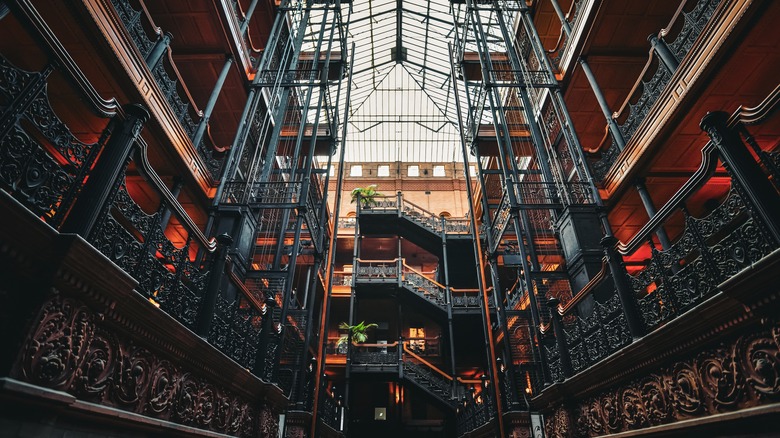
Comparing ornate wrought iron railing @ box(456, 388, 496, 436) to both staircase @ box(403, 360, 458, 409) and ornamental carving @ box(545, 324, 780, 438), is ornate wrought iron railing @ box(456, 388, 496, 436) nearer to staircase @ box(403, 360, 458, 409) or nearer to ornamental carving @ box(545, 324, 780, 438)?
staircase @ box(403, 360, 458, 409)

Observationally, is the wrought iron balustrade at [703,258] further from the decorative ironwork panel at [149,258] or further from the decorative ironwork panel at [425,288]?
the decorative ironwork panel at [425,288]

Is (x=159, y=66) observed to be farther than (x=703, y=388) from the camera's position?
Yes

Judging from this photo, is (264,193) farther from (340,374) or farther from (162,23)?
(340,374)

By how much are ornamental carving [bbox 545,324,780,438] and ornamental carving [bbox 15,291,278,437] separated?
3947 mm

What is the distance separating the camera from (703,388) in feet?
9.50

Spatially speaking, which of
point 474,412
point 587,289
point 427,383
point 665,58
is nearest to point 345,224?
point 427,383

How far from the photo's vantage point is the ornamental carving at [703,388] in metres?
2.38

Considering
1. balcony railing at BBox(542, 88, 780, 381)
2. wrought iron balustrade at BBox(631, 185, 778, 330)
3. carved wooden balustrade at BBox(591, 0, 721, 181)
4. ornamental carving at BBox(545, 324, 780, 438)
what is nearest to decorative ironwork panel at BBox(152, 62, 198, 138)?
balcony railing at BBox(542, 88, 780, 381)

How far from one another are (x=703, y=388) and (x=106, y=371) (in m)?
4.11

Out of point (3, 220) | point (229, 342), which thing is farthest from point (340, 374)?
point (3, 220)

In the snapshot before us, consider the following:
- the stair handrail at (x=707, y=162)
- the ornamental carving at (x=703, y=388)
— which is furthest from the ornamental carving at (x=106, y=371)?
the stair handrail at (x=707, y=162)

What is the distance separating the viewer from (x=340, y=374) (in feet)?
59.2

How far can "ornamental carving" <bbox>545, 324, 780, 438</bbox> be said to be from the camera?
2.38 meters

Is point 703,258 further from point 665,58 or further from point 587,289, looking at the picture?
point 665,58
